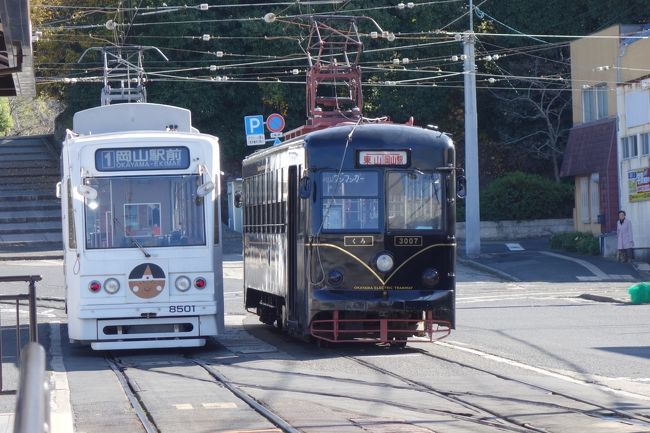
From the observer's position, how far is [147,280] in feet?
51.0

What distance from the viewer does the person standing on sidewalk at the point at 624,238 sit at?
3497 centimetres

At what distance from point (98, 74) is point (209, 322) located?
1342 inches


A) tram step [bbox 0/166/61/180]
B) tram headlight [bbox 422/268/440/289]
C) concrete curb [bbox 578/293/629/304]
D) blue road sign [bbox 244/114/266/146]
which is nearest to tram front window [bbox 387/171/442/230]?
tram headlight [bbox 422/268/440/289]

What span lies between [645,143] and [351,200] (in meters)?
22.5

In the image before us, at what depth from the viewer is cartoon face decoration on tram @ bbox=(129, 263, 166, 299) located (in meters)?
15.5

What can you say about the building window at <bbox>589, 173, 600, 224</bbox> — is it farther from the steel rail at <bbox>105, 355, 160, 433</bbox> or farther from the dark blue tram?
the steel rail at <bbox>105, 355, 160, 433</bbox>

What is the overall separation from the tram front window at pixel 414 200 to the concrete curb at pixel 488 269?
58.7 ft

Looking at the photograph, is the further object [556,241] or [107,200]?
[556,241]

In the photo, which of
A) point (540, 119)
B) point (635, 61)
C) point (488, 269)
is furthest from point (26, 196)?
point (635, 61)

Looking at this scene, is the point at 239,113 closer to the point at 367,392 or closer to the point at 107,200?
the point at 107,200

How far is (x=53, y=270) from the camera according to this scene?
113 feet

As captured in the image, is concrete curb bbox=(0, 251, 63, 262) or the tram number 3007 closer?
the tram number 3007

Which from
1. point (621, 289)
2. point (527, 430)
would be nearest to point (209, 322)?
point (527, 430)

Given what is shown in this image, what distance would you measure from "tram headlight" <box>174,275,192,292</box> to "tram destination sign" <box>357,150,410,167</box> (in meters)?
2.91
